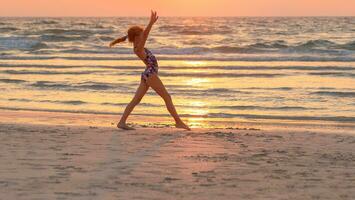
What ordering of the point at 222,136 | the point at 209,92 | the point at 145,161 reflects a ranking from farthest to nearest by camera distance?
1. the point at 209,92
2. the point at 222,136
3. the point at 145,161

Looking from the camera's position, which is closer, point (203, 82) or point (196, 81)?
point (203, 82)

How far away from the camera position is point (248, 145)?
8039 millimetres

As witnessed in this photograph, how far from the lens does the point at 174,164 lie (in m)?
6.82

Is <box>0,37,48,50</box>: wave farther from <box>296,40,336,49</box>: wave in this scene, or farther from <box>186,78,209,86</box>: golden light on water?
<box>186,78,209,86</box>: golden light on water

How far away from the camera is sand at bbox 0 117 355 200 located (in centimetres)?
574

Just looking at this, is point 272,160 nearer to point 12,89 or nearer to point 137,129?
point 137,129

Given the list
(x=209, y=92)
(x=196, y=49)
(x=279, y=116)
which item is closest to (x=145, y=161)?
(x=279, y=116)

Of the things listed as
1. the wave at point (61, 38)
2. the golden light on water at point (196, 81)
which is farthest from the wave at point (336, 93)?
the wave at point (61, 38)

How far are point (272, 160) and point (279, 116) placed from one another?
472 cm

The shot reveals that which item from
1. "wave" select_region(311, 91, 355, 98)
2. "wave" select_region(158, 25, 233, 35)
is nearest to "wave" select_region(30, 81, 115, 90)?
"wave" select_region(311, 91, 355, 98)

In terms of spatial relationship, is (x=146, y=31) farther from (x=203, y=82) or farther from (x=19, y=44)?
(x=19, y=44)

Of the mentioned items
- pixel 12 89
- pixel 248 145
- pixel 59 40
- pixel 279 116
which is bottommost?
pixel 59 40

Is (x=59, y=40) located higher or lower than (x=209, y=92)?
lower

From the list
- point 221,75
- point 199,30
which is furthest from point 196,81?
point 199,30
